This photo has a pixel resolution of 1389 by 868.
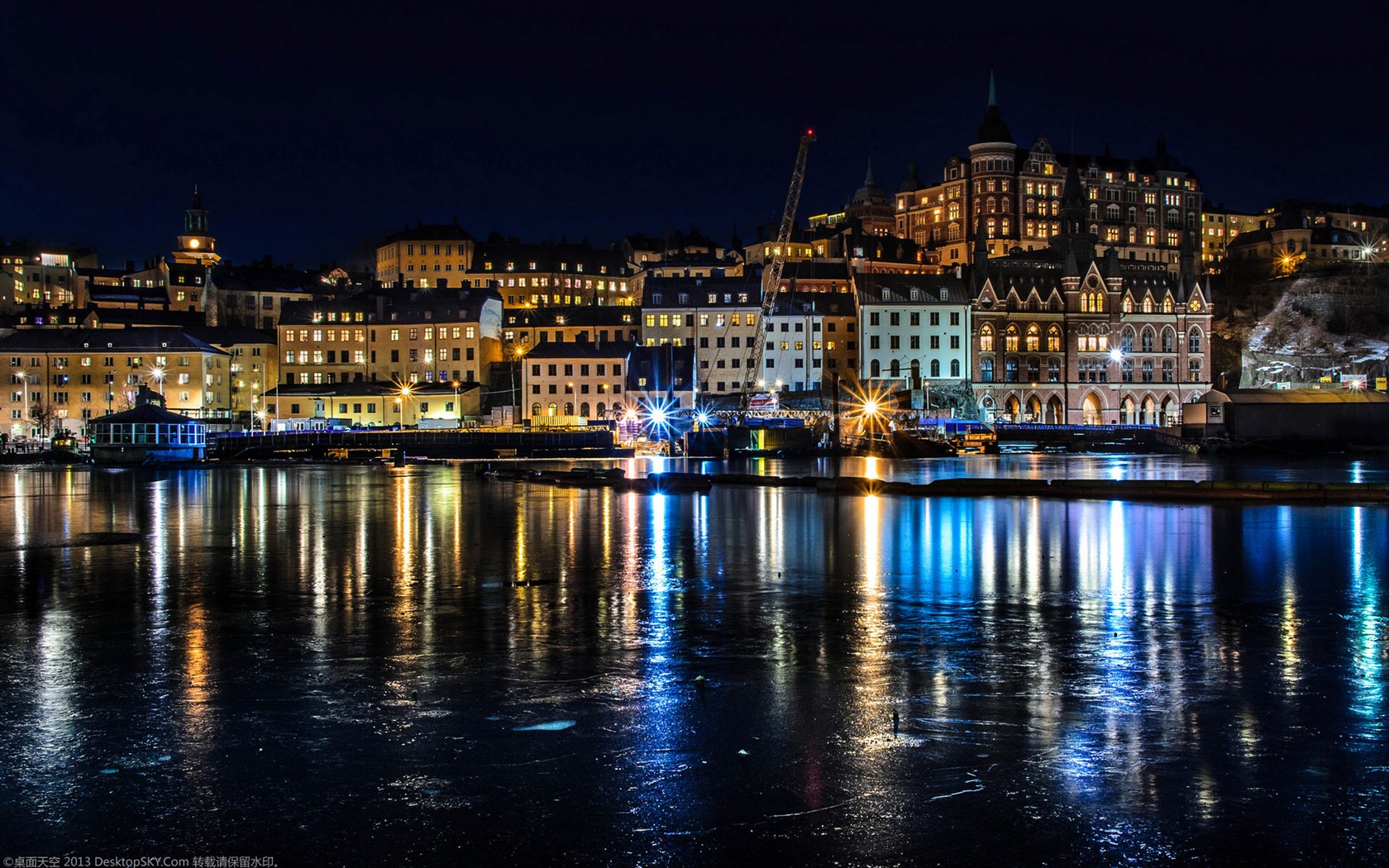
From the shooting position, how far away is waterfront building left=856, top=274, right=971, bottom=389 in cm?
12550

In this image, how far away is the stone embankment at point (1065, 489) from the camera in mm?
40875

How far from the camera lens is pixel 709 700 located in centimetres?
1159

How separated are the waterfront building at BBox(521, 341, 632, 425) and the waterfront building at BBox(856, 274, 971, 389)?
88.0 feet

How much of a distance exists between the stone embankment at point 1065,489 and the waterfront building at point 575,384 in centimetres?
6932

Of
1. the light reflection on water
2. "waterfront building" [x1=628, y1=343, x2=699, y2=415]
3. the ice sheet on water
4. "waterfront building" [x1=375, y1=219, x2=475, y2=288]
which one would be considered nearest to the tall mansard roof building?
"waterfront building" [x1=628, y1=343, x2=699, y2=415]

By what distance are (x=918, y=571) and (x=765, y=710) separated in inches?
435

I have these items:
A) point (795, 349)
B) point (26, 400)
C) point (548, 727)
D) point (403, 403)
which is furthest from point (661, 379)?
point (548, 727)

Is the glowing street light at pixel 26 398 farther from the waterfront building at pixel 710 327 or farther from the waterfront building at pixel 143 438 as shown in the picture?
the waterfront building at pixel 710 327

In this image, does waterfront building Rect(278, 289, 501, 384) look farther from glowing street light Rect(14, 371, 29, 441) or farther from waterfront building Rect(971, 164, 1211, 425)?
waterfront building Rect(971, 164, 1211, 425)

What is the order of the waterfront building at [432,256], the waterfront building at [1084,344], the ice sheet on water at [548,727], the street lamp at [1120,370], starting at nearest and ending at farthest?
the ice sheet on water at [548,727]
the waterfront building at [1084,344]
the street lamp at [1120,370]
the waterfront building at [432,256]

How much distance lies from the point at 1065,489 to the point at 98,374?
11128 centimetres

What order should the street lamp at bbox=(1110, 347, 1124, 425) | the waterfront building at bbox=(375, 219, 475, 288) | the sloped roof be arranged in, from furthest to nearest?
the waterfront building at bbox=(375, 219, 475, 288), the street lamp at bbox=(1110, 347, 1124, 425), the sloped roof

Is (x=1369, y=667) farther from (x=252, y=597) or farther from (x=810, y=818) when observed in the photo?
(x=252, y=597)

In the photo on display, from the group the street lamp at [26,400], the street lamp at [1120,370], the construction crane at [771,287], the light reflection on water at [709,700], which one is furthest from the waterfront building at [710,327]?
the light reflection on water at [709,700]
